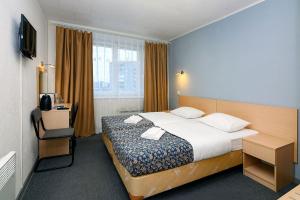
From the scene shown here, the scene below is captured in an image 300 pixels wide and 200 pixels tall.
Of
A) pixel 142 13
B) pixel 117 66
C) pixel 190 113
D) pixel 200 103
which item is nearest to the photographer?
pixel 142 13

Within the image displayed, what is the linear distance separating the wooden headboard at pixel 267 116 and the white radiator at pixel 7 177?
3.18 meters

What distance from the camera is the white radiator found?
1234 mm

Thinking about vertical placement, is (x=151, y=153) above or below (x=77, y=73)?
below

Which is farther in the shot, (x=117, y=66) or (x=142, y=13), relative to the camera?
(x=117, y=66)

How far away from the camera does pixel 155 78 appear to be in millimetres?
4855

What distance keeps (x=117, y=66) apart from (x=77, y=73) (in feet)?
3.37

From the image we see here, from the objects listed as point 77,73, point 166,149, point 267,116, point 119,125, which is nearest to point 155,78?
point 77,73

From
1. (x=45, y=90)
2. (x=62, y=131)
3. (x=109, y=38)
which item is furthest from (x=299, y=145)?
(x=45, y=90)

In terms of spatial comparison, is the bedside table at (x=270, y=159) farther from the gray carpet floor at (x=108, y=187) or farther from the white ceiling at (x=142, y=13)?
the white ceiling at (x=142, y=13)

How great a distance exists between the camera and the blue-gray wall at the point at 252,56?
7.49 ft

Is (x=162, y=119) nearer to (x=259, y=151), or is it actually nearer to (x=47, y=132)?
(x=259, y=151)

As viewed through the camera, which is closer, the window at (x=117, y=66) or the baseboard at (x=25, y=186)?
the baseboard at (x=25, y=186)

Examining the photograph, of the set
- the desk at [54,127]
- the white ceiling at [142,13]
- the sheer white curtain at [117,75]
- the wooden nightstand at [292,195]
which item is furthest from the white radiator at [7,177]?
the sheer white curtain at [117,75]

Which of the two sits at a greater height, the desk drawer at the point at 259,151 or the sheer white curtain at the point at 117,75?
the sheer white curtain at the point at 117,75
